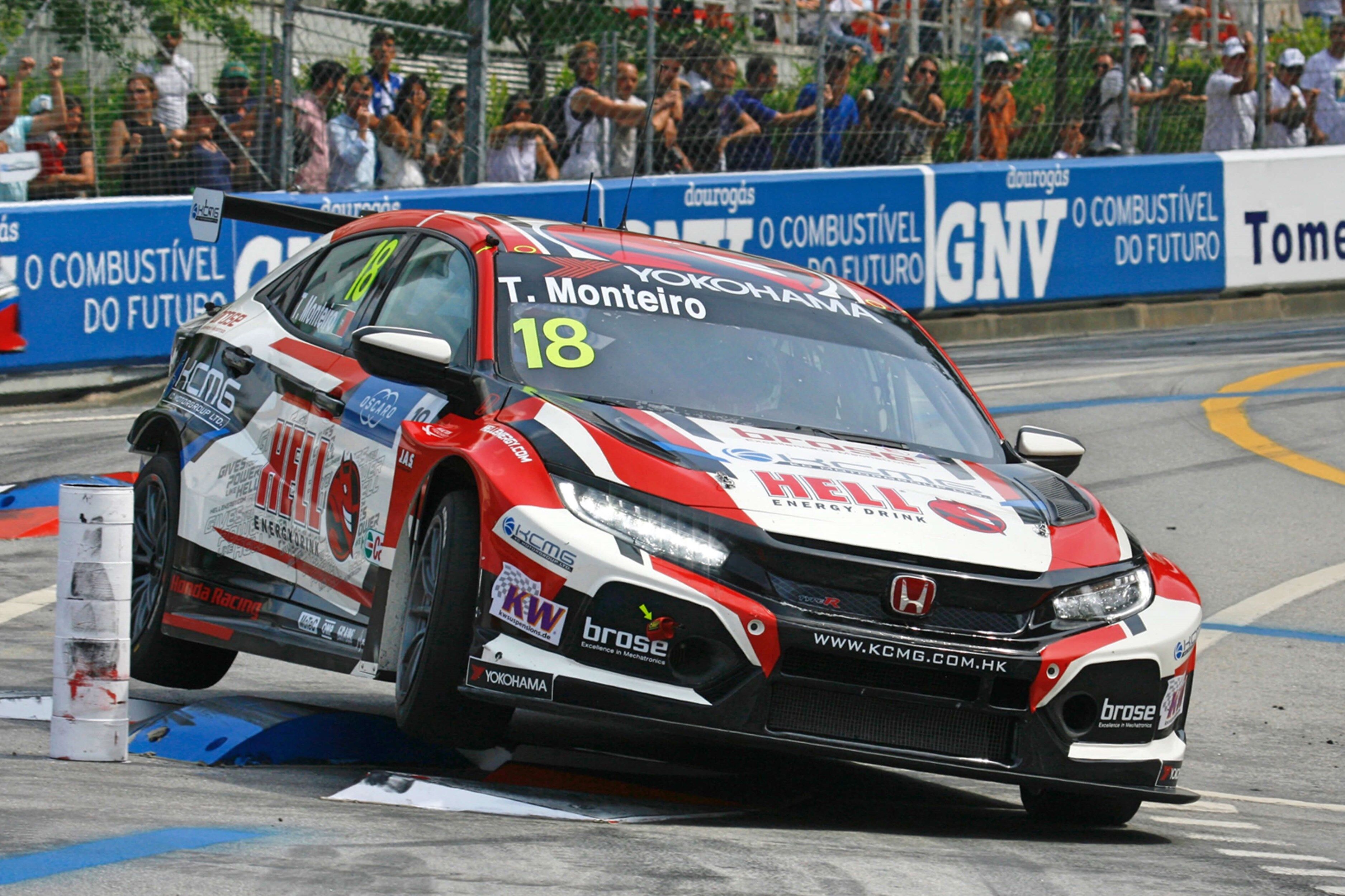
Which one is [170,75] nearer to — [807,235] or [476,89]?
[476,89]

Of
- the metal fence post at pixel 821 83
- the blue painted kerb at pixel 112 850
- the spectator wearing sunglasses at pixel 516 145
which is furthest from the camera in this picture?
the metal fence post at pixel 821 83

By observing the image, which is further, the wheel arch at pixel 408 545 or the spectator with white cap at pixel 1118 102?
the spectator with white cap at pixel 1118 102

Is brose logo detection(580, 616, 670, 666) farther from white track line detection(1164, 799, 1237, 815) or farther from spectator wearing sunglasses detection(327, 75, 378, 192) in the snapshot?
spectator wearing sunglasses detection(327, 75, 378, 192)

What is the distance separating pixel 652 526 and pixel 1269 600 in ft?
16.9

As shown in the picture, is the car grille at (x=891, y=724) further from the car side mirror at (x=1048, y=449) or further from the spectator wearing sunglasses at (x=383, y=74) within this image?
the spectator wearing sunglasses at (x=383, y=74)

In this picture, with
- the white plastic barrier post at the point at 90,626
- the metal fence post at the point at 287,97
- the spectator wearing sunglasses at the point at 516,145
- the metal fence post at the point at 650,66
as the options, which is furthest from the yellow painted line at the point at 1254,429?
the white plastic barrier post at the point at 90,626

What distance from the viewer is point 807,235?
58.8 feet

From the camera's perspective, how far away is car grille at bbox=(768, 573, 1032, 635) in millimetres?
5004

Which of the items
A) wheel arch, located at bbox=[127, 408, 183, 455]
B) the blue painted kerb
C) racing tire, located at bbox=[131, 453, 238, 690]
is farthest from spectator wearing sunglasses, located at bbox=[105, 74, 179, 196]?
the blue painted kerb

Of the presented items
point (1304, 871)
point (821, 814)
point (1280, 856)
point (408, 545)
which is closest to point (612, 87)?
point (408, 545)

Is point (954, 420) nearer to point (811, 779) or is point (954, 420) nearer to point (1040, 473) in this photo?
point (1040, 473)

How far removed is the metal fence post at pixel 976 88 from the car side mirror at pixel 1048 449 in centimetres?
1311

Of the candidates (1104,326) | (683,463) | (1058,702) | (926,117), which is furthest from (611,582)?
(1104,326)

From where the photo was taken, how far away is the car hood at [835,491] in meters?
5.09
